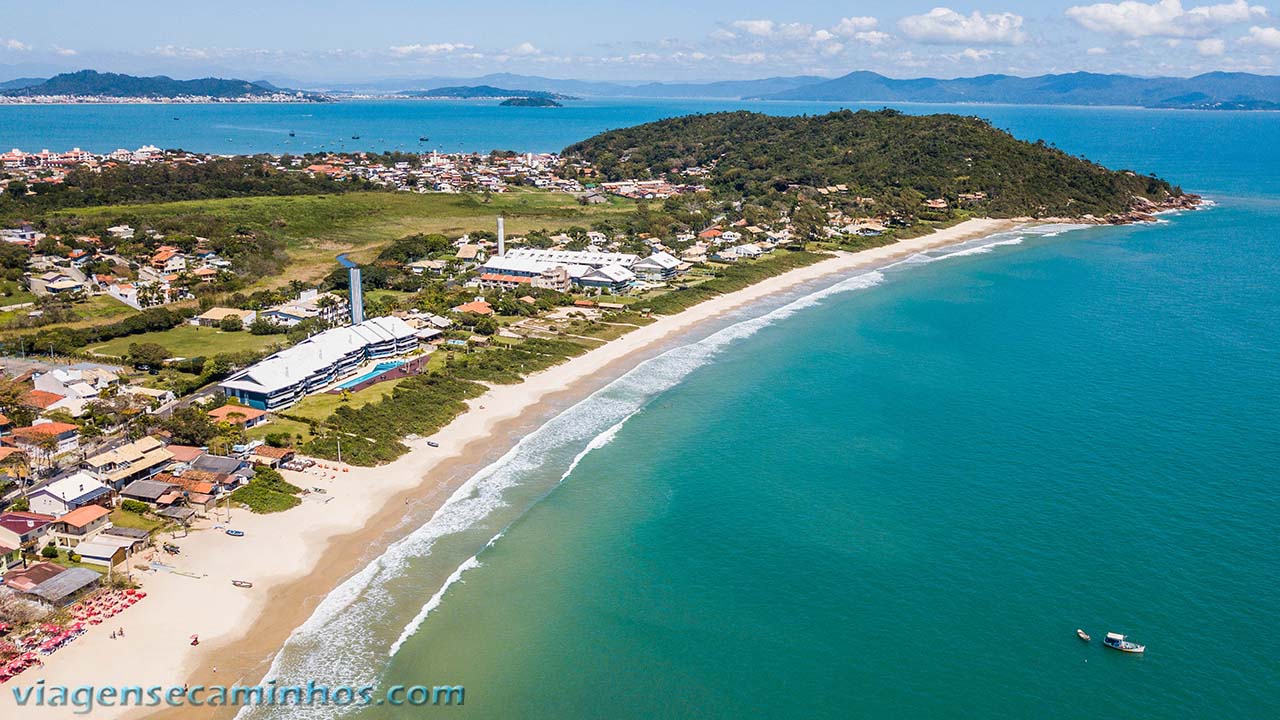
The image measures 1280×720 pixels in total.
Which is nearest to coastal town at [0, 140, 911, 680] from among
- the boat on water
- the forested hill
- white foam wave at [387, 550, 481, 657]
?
white foam wave at [387, 550, 481, 657]

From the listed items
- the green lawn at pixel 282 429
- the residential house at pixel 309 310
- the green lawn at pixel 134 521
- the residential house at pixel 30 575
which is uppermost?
the residential house at pixel 309 310

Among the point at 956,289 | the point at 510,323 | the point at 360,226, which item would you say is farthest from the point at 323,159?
the point at 956,289

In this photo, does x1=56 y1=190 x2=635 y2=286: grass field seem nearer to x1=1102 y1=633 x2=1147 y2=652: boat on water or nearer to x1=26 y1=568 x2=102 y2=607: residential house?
x1=26 y1=568 x2=102 y2=607: residential house

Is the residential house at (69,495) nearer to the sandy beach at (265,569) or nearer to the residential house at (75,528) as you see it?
the residential house at (75,528)

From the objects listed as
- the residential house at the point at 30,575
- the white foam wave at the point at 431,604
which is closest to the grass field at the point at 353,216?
the residential house at the point at 30,575

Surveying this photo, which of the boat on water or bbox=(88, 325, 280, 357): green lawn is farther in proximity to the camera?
bbox=(88, 325, 280, 357): green lawn

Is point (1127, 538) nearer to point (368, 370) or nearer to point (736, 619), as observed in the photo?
point (736, 619)
